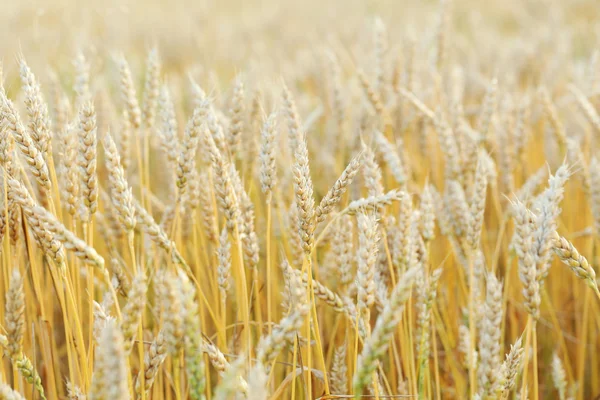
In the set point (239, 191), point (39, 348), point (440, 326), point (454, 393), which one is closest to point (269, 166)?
point (239, 191)

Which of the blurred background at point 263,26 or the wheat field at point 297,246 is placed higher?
the blurred background at point 263,26

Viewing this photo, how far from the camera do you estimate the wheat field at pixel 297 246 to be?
1078 millimetres

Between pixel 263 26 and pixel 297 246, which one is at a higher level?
pixel 263 26

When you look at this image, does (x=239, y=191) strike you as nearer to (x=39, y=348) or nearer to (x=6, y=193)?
(x=6, y=193)

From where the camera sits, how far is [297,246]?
62.3 inches

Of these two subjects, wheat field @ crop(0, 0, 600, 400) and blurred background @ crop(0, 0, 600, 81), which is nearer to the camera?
wheat field @ crop(0, 0, 600, 400)

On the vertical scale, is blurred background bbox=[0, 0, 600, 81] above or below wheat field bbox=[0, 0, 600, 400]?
above

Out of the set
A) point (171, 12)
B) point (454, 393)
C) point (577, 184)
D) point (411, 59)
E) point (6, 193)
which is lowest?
point (454, 393)

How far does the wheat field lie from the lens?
108cm

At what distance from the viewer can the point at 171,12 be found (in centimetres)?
952

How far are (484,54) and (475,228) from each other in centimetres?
367

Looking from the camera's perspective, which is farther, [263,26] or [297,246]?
[263,26]

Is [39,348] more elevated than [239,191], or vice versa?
[239,191]

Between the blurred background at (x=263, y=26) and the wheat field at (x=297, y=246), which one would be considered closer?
the wheat field at (x=297, y=246)
